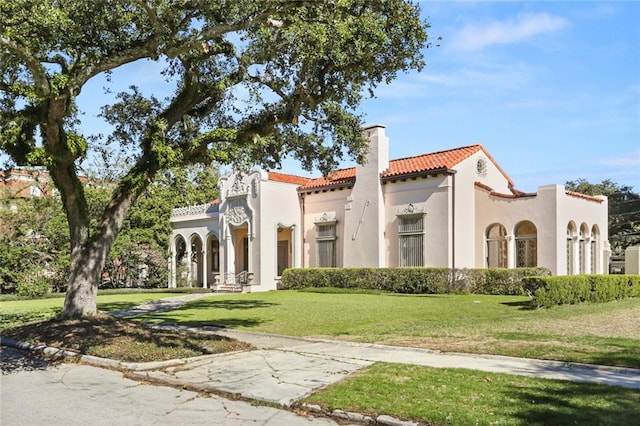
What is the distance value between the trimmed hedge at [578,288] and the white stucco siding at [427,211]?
688 centimetres

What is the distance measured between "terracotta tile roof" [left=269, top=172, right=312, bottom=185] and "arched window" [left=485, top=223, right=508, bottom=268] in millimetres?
11392

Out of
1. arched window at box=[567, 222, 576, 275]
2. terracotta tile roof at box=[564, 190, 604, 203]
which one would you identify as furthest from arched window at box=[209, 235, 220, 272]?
terracotta tile roof at box=[564, 190, 604, 203]

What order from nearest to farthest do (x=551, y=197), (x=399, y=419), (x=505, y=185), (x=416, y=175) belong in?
(x=399, y=419), (x=551, y=197), (x=416, y=175), (x=505, y=185)

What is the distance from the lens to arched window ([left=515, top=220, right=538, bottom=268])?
85.1 feet

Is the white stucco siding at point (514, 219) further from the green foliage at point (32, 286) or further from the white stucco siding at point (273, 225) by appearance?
the green foliage at point (32, 286)

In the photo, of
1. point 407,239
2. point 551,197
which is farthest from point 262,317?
point 551,197

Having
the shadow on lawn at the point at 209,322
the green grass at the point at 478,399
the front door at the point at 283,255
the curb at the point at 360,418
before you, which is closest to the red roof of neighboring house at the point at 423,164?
the front door at the point at 283,255

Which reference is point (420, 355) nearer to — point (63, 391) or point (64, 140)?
point (63, 391)

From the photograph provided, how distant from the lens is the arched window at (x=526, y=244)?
1021 inches

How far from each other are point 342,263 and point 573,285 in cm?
1375

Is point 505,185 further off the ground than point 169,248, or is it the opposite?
point 505,185

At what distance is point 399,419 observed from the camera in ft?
19.3

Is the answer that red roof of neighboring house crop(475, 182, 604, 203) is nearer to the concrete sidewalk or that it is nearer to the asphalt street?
the concrete sidewalk

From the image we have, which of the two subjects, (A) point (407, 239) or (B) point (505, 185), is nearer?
(A) point (407, 239)
